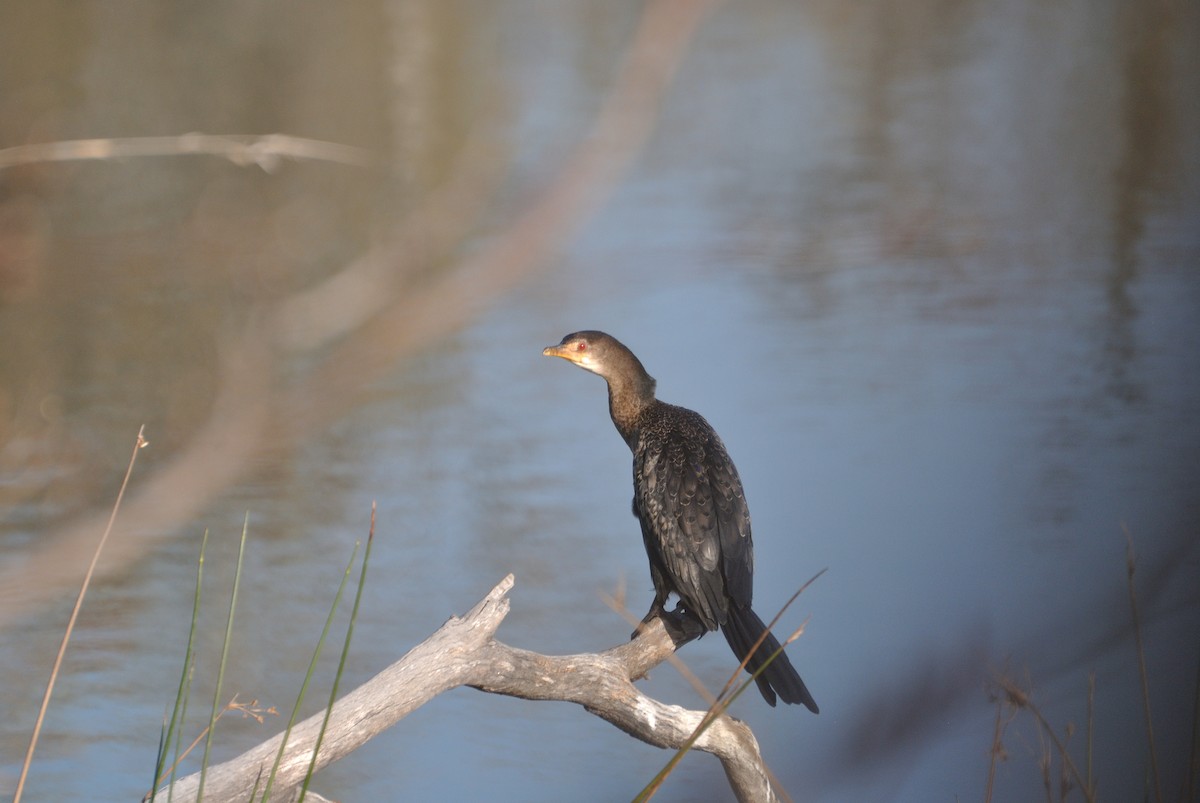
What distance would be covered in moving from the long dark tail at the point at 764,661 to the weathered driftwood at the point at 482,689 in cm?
9

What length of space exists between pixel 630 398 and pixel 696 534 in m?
0.51

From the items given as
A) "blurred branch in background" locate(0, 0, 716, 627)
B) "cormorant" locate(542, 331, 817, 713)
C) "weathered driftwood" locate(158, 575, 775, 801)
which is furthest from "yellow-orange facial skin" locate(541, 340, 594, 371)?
"blurred branch in background" locate(0, 0, 716, 627)

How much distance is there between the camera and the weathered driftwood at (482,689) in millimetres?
1786

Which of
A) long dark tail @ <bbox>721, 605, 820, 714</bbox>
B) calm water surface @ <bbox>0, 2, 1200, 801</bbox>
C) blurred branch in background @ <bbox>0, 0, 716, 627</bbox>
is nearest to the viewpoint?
blurred branch in background @ <bbox>0, 0, 716, 627</bbox>

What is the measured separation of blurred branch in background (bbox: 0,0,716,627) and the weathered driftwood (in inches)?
22.4

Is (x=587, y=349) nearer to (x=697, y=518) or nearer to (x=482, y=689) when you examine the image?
(x=697, y=518)

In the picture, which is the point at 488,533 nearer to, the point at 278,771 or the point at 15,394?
the point at 15,394

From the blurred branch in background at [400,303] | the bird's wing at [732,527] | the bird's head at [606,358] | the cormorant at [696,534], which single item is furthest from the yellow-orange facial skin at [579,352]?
the blurred branch in background at [400,303]

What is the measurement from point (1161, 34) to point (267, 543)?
10634mm

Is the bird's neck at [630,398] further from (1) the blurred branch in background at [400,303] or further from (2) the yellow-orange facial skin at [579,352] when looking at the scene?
(1) the blurred branch in background at [400,303]

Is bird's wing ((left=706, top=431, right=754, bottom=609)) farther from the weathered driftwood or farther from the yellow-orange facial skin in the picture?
the yellow-orange facial skin

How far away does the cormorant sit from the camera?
2.62m

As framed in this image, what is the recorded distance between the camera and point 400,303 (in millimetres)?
1096

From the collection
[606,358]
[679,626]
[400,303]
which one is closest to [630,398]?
[606,358]
